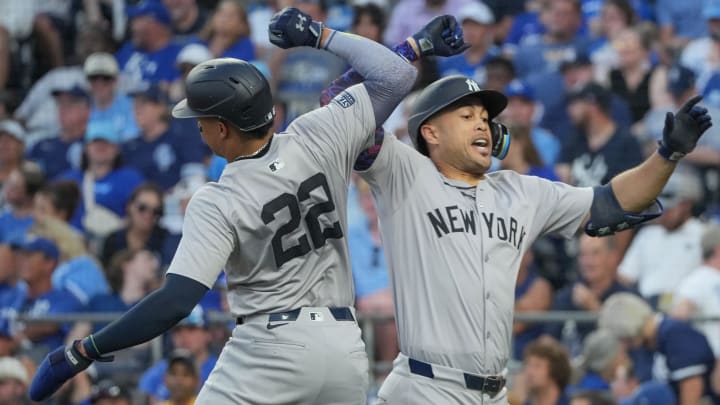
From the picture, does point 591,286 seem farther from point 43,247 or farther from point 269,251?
point 269,251

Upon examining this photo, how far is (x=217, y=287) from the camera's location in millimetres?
8344

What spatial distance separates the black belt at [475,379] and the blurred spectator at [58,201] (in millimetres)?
5388

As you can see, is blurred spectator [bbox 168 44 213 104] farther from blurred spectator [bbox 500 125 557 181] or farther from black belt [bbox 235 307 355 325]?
black belt [bbox 235 307 355 325]

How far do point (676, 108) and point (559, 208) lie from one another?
12.8 feet

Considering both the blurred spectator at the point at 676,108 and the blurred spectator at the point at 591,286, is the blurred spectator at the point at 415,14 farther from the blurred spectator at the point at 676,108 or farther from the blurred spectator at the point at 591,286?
the blurred spectator at the point at 591,286

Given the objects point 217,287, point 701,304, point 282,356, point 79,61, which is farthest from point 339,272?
point 79,61

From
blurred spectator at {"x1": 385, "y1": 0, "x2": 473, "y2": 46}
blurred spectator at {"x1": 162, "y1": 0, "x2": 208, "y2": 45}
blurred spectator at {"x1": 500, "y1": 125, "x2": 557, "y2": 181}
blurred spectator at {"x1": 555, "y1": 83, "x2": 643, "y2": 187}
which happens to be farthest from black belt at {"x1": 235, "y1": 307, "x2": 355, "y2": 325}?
blurred spectator at {"x1": 162, "y1": 0, "x2": 208, "y2": 45}

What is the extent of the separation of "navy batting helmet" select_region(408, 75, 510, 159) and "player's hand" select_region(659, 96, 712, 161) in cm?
58

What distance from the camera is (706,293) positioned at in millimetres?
7348

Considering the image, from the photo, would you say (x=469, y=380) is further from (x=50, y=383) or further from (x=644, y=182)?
(x=50, y=383)

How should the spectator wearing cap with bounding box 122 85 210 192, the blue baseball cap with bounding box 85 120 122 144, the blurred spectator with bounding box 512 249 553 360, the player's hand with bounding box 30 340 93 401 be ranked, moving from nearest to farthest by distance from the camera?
1. the player's hand with bounding box 30 340 93 401
2. the blurred spectator with bounding box 512 249 553 360
3. the spectator wearing cap with bounding box 122 85 210 192
4. the blue baseball cap with bounding box 85 120 122 144

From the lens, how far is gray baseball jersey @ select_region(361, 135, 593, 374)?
468cm

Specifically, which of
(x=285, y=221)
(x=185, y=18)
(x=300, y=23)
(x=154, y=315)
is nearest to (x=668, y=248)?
(x=300, y=23)

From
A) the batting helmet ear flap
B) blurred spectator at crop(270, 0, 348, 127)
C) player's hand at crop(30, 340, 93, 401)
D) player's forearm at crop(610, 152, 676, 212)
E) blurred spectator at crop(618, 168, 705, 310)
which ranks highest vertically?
blurred spectator at crop(270, 0, 348, 127)
